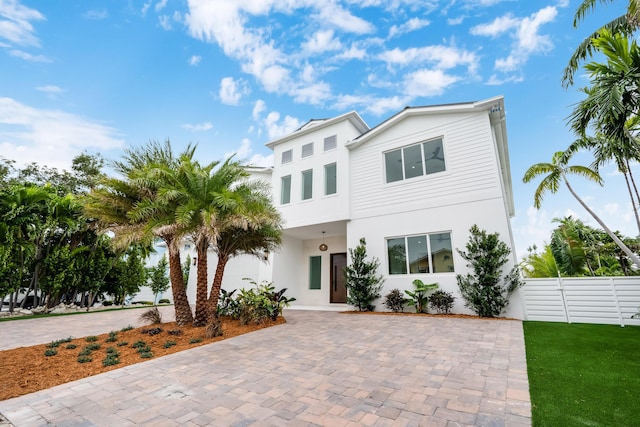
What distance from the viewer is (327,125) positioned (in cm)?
1271

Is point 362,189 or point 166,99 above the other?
point 166,99

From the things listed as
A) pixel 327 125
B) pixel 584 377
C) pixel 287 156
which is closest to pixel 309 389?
pixel 584 377

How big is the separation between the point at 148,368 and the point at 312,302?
9667 mm

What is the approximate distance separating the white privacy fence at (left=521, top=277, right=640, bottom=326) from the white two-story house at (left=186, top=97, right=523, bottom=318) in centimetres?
58

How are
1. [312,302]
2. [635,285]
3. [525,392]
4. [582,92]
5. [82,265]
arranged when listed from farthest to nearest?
[312,302] < [82,265] < [635,285] < [582,92] < [525,392]

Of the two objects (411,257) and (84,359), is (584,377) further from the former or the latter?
(84,359)

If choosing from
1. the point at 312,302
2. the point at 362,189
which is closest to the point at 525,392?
the point at 362,189

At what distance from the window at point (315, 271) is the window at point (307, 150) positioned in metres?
5.23

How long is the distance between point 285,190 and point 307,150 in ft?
7.41

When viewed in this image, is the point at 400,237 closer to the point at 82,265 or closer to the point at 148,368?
the point at 148,368

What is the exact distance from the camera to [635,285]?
262 inches

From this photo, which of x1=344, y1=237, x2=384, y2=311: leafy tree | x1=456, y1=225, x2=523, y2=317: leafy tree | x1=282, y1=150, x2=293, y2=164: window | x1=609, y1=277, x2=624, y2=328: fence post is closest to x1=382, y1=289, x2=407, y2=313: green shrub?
x1=344, y1=237, x2=384, y2=311: leafy tree

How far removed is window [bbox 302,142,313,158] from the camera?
13.0 m

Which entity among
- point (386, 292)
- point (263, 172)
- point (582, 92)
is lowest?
point (386, 292)
